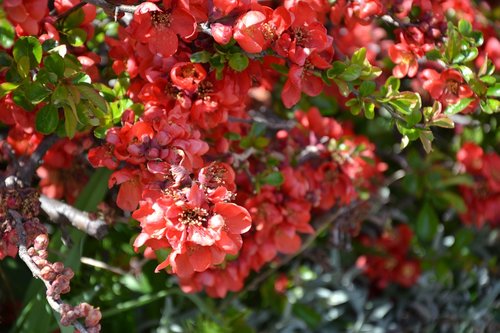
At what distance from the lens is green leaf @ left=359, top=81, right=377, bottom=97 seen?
3.43 ft

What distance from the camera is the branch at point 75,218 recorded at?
1099mm

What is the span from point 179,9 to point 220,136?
303mm

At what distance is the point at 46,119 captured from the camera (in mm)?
977

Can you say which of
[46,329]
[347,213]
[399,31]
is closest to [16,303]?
[46,329]

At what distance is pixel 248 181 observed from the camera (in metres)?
1.24

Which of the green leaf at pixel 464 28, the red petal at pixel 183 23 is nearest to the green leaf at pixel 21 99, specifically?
the red petal at pixel 183 23

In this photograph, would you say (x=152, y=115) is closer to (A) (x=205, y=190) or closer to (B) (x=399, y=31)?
(A) (x=205, y=190)

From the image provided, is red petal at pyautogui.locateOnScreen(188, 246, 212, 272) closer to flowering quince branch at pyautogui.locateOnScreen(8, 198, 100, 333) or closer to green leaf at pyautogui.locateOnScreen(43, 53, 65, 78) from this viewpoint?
flowering quince branch at pyautogui.locateOnScreen(8, 198, 100, 333)

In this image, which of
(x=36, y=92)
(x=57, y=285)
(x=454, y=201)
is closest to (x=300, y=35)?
(x=36, y=92)

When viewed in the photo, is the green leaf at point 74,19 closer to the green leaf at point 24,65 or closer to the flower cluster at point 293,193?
the green leaf at point 24,65

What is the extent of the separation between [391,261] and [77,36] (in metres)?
1.05

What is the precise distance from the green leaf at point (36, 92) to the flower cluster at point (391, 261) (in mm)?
1046

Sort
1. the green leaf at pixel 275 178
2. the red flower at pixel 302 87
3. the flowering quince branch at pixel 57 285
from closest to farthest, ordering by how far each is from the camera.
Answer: the flowering quince branch at pixel 57 285 → the red flower at pixel 302 87 → the green leaf at pixel 275 178

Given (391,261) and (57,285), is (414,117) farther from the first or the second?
(391,261)
